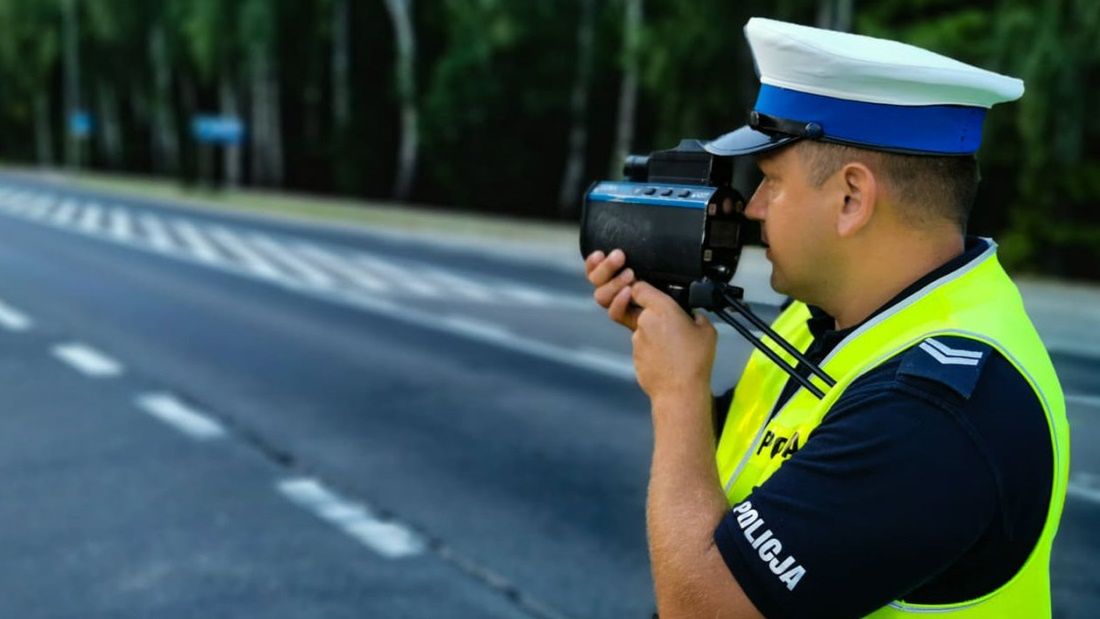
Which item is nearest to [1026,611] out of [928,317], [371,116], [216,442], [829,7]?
[928,317]

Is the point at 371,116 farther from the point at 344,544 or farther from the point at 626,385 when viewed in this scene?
the point at 344,544

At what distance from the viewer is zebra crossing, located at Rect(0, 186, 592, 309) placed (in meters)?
14.2

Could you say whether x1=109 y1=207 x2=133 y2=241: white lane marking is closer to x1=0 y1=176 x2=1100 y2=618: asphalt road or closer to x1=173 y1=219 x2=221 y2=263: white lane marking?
x1=173 y1=219 x2=221 y2=263: white lane marking

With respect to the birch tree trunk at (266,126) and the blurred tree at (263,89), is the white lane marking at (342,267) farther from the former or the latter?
the birch tree trunk at (266,126)

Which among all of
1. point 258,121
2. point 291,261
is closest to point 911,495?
point 291,261

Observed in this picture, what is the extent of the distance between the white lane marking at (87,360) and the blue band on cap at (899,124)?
7682 mm

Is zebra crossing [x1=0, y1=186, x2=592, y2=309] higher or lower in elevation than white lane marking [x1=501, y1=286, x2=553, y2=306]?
lower

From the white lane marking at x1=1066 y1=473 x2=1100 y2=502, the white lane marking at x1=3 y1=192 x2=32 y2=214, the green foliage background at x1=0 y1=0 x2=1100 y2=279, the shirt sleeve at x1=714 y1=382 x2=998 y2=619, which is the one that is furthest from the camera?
the white lane marking at x1=3 y1=192 x2=32 y2=214

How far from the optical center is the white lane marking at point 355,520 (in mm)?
4855

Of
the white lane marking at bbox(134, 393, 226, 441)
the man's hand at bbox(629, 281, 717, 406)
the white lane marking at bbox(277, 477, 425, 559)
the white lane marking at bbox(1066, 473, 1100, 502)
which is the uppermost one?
the man's hand at bbox(629, 281, 717, 406)

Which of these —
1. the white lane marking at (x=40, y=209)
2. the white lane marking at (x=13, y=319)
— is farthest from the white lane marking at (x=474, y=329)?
the white lane marking at (x=40, y=209)

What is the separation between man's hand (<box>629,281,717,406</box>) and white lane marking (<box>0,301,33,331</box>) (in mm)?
10045

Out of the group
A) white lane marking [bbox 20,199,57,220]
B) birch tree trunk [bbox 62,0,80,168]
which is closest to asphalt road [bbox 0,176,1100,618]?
white lane marking [bbox 20,199,57,220]

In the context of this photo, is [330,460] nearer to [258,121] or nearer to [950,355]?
[950,355]
